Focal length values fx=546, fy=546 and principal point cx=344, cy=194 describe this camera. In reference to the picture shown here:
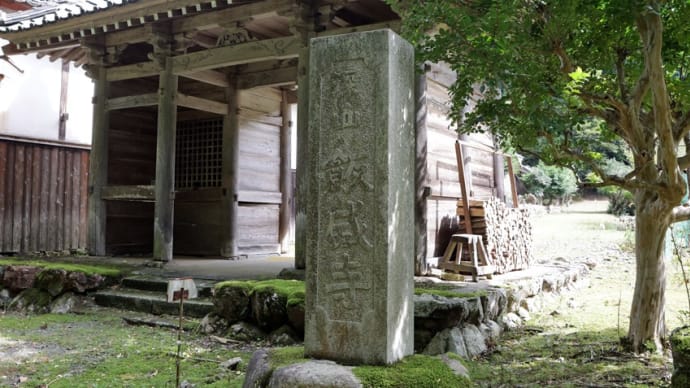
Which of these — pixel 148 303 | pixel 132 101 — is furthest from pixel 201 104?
pixel 148 303

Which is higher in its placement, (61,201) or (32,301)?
(61,201)

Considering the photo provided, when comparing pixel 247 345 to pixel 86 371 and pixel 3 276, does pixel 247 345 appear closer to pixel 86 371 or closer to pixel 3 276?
pixel 86 371

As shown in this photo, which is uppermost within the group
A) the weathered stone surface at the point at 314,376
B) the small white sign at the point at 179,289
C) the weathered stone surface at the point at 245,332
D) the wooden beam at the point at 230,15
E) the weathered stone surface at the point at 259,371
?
the wooden beam at the point at 230,15

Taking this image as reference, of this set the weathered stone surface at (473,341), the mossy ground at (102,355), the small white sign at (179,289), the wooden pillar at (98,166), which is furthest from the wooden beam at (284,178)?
the small white sign at (179,289)

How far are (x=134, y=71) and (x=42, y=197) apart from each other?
178 inches

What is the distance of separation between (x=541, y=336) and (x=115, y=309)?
231 inches

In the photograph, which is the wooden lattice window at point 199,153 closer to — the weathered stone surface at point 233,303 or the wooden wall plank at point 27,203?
the wooden wall plank at point 27,203

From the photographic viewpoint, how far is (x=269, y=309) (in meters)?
6.28

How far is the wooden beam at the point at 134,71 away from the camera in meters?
9.95

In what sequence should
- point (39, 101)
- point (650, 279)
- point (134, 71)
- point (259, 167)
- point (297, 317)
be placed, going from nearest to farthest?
point (650, 279) → point (297, 317) → point (134, 71) → point (259, 167) → point (39, 101)

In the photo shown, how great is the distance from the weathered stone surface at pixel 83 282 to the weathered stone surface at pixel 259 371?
215 inches

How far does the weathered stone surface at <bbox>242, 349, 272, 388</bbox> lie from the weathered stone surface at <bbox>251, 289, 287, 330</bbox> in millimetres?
2184

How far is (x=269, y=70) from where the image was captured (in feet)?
36.4

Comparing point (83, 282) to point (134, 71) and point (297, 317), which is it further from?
point (297, 317)
